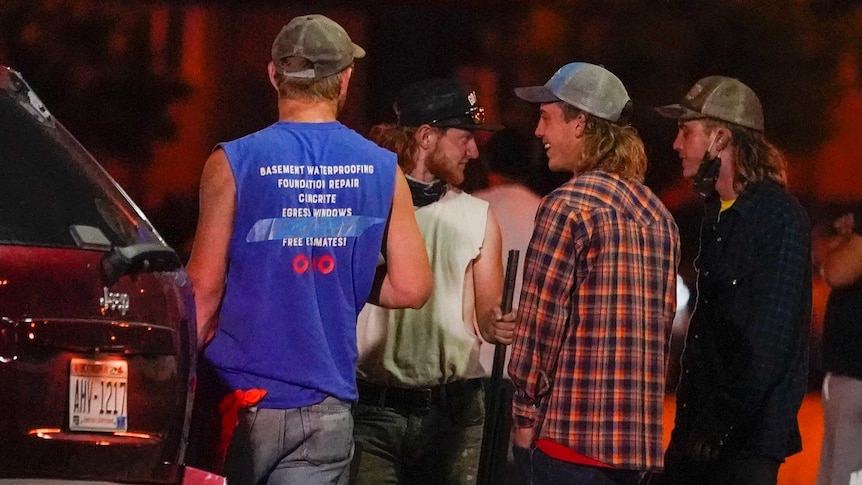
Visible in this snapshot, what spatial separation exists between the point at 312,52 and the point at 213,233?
60 centimetres

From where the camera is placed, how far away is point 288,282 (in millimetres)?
3730

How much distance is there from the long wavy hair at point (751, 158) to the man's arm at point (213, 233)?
6.48 feet

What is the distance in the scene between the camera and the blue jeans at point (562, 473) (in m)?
3.96

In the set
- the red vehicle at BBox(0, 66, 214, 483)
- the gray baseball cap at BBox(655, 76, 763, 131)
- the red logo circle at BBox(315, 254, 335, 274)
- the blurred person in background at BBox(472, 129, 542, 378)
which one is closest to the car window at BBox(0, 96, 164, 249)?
the red vehicle at BBox(0, 66, 214, 483)

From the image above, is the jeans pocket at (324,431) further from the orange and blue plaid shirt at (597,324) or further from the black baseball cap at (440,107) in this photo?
the black baseball cap at (440,107)

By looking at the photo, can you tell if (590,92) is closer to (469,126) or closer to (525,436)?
(469,126)

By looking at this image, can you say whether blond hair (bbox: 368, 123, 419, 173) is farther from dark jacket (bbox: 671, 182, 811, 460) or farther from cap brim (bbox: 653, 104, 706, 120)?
dark jacket (bbox: 671, 182, 811, 460)

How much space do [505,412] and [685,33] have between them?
1.85m

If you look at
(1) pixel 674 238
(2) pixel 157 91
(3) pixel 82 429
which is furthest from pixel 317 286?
(2) pixel 157 91

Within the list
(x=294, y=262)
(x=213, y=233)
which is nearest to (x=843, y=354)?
(x=294, y=262)

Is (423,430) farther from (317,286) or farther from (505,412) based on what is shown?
(317,286)

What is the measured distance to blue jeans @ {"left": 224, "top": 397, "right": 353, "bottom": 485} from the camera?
374 centimetres

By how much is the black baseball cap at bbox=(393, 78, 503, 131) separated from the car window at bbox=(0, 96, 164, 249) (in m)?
1.75

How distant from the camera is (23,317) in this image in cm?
307
